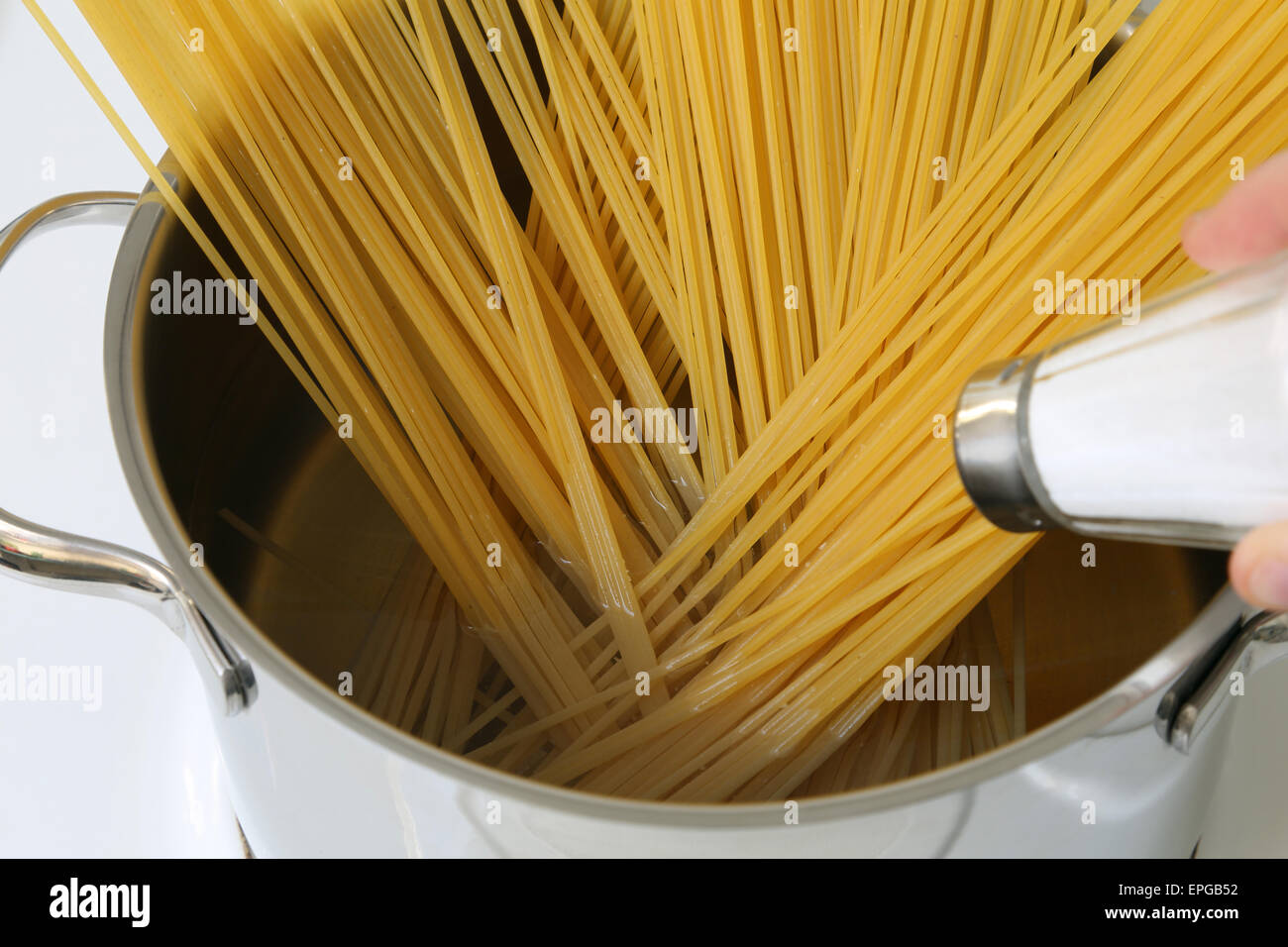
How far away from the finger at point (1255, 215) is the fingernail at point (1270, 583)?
0.15m

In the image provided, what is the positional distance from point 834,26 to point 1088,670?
440 mm

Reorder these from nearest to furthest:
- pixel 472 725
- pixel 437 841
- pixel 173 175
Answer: pixel 437 841, pixel 173 175, pixel 472 725

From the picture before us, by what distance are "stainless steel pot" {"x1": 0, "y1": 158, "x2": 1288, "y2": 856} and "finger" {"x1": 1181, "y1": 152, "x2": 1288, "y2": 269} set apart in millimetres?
137

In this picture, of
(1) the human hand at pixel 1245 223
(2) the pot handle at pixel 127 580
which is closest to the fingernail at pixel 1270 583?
(1) the human hand at pixel 1245 223

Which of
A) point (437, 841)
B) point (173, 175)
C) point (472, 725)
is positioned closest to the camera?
point (437, 841)

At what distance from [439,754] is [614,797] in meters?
0.07

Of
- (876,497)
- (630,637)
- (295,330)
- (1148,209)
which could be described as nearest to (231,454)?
(295,330)

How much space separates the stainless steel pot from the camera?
0.41 meters

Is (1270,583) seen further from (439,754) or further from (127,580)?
(127,580)

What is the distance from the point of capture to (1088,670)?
0.73 metres

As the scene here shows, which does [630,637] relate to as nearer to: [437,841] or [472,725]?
[472,725]

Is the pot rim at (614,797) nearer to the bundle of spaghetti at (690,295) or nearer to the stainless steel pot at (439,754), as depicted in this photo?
the stainless steel pot at (439,754)

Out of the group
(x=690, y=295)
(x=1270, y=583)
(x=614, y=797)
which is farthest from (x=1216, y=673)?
(x=690, y=295)

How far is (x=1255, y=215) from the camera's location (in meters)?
0.45
